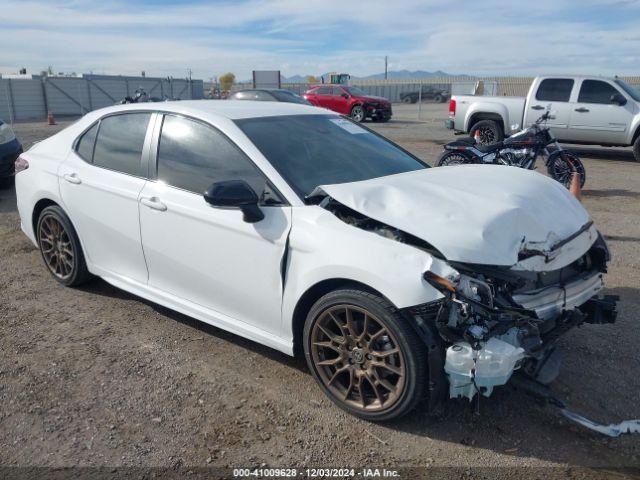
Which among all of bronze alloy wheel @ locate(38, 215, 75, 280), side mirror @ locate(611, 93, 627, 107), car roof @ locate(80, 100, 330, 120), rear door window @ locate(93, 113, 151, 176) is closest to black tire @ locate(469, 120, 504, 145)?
side mirror @ locate(611, 93, 627, 107)

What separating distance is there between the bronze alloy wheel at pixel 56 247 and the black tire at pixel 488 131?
1112 centimetres

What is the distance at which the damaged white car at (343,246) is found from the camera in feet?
9.18

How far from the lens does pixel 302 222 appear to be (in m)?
3.17

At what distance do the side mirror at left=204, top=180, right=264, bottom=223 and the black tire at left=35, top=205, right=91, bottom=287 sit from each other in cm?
203

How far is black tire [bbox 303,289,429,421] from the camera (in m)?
2.82

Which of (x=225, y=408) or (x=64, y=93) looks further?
(x=64, y=93)

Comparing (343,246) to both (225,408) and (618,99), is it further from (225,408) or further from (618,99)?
(618,99)

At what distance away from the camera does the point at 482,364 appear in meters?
2.68

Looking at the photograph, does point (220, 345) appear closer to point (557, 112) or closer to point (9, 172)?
point (9, 172)

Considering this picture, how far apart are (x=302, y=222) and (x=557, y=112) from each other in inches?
463

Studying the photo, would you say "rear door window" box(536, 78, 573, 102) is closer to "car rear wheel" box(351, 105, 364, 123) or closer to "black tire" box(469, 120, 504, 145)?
"black tire" box(469, 120, 504, 145)

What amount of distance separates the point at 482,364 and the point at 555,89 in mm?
12259

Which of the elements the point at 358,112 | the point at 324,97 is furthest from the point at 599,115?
the point at 324,97

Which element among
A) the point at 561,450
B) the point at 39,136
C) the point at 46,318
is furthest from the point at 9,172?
the point at 39,136
